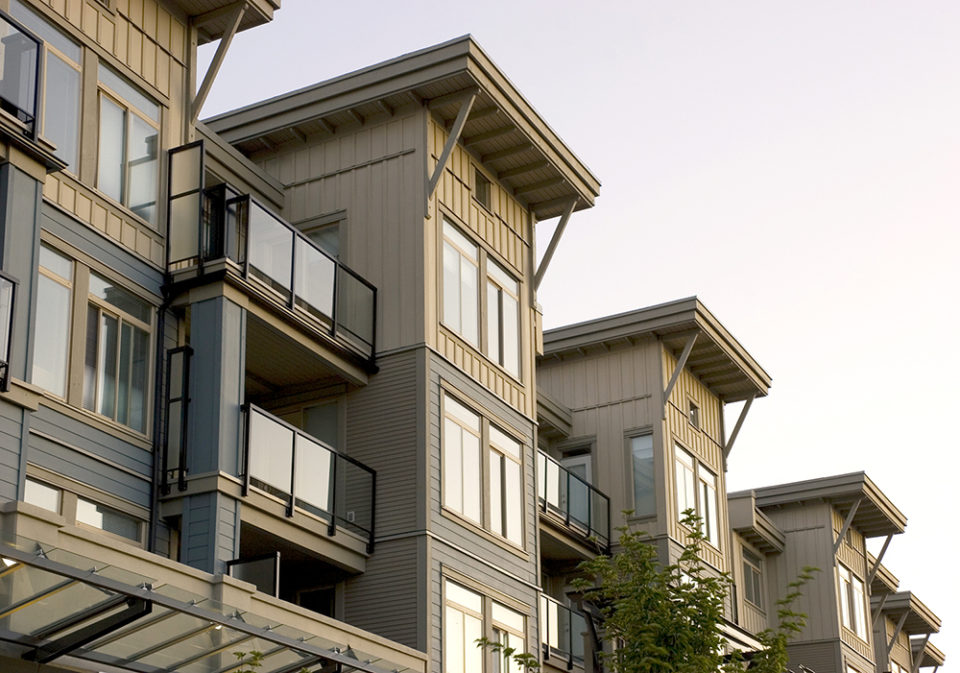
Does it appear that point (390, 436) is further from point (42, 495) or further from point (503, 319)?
point (42, 495)

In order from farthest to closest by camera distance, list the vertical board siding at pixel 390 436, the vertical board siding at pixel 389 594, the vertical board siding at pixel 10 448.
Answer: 1. the vertical board siding at pixel 390 436
2. the vertical board siding at pixel 389 594
3. the vertical board siding at pixel 10 448

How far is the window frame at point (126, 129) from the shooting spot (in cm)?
1991

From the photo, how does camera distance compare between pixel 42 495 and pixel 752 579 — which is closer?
pixel 42 495

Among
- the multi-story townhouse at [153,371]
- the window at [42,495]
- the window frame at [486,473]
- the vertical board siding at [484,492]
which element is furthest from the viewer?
the window frame at [486,473]

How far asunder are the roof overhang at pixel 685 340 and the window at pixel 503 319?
21.0ft

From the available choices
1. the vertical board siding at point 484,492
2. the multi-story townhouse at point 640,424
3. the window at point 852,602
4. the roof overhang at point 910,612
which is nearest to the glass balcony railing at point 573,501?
the multi-story townhouse at point 640,424

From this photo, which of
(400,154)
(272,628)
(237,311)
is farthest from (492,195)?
(272,628)

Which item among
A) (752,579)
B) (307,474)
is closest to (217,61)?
(307,474)

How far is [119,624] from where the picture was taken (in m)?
15.2

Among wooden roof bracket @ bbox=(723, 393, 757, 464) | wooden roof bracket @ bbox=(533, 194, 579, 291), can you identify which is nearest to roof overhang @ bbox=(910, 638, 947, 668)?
wooden roof bracket @ bbox=(723, 393, 757, 464)

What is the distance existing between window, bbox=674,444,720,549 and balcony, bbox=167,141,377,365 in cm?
1201

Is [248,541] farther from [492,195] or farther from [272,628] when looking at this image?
[492,195]

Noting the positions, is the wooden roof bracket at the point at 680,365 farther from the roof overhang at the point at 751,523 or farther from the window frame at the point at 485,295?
the window frame at the point at 485,295

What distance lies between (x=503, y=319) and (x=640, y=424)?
7.36 metres
